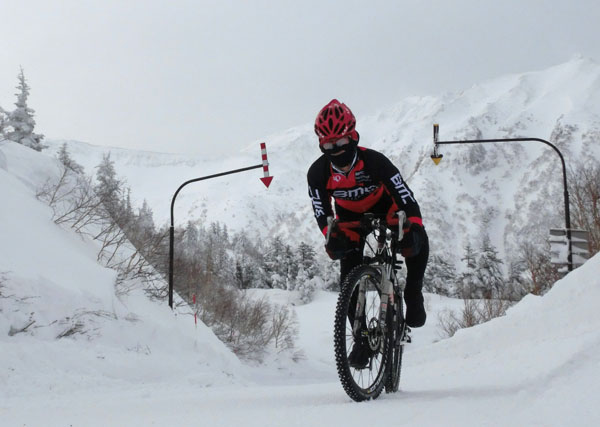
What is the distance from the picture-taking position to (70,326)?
8.45 metres

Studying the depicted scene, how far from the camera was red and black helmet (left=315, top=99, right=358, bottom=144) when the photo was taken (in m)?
4.10

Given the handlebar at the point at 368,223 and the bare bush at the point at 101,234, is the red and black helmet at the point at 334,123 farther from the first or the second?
the bare bush at the point at 101,234

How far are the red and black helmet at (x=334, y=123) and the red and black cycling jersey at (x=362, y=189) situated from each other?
0.30 meters

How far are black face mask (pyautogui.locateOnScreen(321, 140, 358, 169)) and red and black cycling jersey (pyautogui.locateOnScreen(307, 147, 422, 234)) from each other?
0.38 feet

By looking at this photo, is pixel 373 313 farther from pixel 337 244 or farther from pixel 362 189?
pixel 362 189

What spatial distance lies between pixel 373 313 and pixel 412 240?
69 centimetres

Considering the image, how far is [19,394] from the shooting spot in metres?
5.77

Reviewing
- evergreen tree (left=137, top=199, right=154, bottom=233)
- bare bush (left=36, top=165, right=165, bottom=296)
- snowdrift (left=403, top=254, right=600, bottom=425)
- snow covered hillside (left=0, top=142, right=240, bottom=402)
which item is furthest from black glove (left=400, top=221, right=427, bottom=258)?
evergreen tree (left=137, top=199, right=154, bottom=233)

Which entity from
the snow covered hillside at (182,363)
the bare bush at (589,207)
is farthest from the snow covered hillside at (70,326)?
the bare bush at (589,207)

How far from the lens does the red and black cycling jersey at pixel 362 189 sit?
14.1ft

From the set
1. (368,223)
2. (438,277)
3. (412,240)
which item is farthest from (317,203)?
(438,277)

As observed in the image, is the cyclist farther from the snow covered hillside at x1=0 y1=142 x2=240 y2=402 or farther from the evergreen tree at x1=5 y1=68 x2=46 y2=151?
the evergreen tree at x1=5 y1=68 x2=46 y2=151

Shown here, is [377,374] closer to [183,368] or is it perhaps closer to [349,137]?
[349,137]

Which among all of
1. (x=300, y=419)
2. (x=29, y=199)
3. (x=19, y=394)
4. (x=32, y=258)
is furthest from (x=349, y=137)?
(x=29, y=199)
